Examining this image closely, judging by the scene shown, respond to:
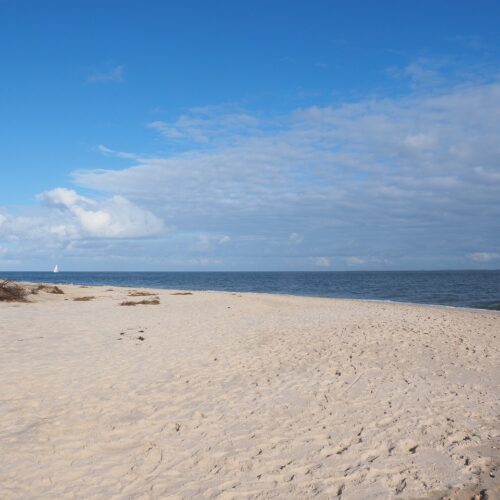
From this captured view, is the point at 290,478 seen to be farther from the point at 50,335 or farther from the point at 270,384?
the point at 50,335

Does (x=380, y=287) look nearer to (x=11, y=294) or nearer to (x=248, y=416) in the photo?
(x=11, y=294)

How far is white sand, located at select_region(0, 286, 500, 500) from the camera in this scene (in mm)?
5324

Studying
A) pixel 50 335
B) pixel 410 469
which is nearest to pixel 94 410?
pixel 410 469

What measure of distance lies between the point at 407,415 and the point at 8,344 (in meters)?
11.3

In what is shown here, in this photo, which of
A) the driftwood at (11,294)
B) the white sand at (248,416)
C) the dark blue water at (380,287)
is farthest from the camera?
the dark blue water at (380,287)

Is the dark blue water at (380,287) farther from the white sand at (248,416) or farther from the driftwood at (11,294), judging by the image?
the driftwood at (11,294)

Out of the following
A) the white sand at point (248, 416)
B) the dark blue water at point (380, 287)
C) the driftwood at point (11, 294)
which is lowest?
the dark blue water at point (380, 287)

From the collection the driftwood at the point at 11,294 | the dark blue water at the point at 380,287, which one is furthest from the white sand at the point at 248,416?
the dark blue water at the point at 380,287

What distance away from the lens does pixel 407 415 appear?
7.34 meters

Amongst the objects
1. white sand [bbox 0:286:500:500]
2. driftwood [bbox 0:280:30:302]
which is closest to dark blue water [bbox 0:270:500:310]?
white sand [bbox 0:286:500:500]

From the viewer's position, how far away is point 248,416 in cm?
739

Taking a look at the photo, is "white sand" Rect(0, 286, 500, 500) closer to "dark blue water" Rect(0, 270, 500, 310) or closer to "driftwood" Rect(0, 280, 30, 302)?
"driftwood" Rect(0, 280, 30, 302)

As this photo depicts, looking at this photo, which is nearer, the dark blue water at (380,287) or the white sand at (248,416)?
the white sand at (248,416)

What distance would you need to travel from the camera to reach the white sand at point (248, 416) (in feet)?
17.5
